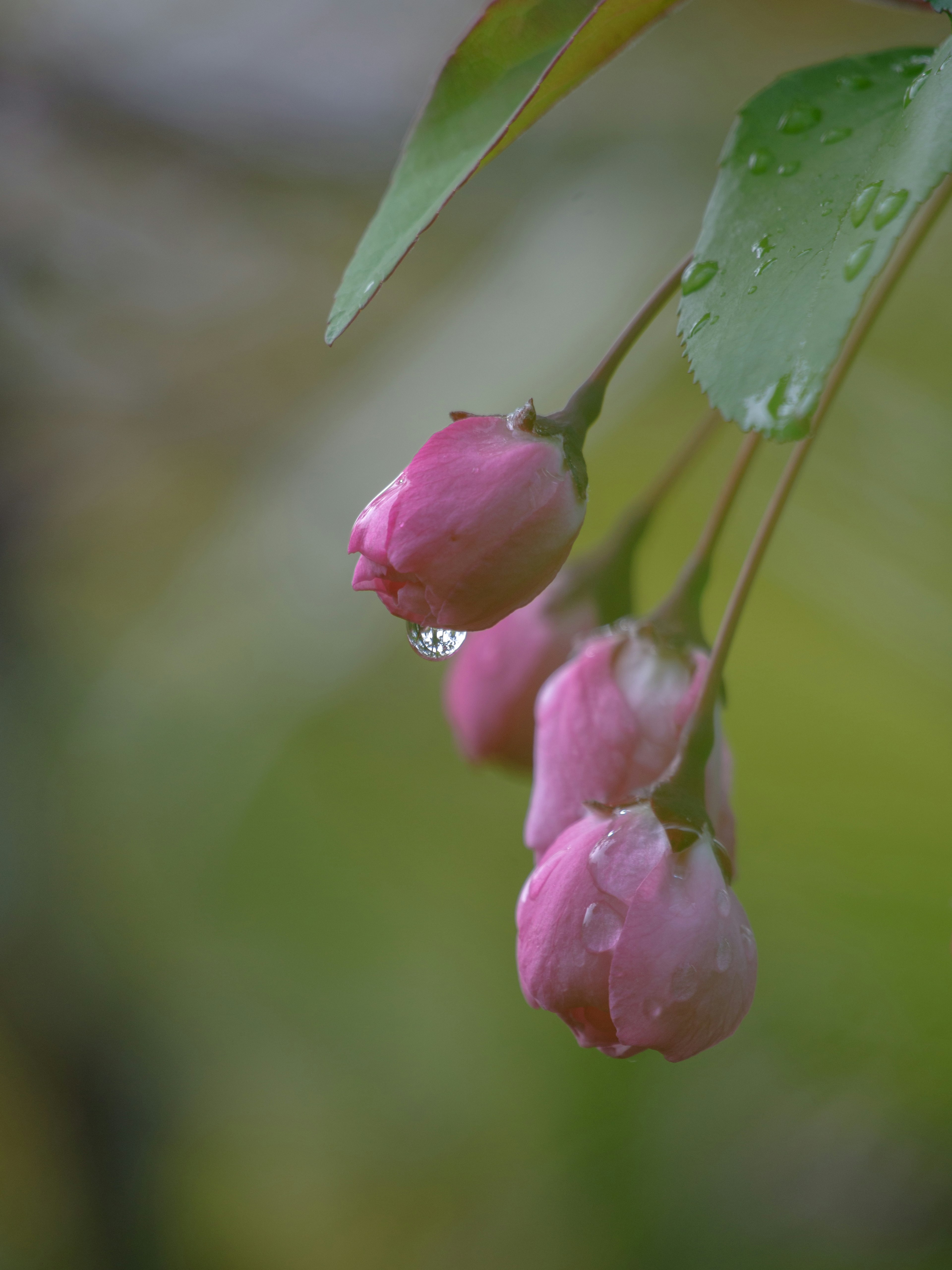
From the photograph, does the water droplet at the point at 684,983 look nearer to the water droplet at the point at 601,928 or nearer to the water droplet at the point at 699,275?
the water droplet at the point at 601,928

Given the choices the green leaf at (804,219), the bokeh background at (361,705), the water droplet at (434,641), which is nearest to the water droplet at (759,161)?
the green leaf at (804,219)

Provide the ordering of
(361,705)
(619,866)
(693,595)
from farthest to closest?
(361,705)
(693,595)
(619,866)

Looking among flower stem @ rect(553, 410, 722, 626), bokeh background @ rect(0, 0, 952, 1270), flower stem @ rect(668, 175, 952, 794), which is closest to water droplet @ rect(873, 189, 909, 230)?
flower stem @ rect(668, 175, 952, 794)

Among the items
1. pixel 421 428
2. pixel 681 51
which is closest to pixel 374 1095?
pixel 421 428

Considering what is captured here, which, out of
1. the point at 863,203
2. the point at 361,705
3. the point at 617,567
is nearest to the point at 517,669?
the point at 617,567

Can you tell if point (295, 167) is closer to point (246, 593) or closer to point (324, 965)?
point (246, 593)

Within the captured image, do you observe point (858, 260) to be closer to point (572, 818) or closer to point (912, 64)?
point (912, 64)
